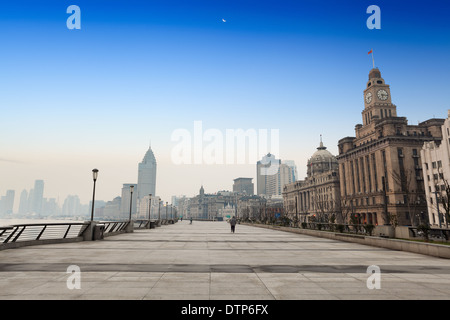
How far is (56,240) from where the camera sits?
1853 centimetres

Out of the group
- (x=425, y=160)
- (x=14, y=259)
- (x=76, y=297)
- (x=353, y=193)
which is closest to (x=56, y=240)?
(x=14, y=259)

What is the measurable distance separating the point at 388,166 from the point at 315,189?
204 ft

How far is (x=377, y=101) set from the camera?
125000 mm

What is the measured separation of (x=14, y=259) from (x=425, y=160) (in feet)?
322

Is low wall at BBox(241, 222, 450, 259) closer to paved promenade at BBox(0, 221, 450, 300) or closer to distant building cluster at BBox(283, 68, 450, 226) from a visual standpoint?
paved promenade at BBox(0, 221, 450, 300)

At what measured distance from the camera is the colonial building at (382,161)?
9412 centimetres

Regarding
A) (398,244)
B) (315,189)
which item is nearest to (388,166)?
(315,189)

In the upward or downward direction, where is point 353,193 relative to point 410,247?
upward

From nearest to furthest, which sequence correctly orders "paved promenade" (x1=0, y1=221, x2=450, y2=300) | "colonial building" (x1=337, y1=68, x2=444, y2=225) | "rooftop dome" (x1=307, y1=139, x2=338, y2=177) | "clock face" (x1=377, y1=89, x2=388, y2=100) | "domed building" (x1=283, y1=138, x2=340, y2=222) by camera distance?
"paved promenade" (x1=0, y1=221, x2=450, y2=300)
"colonial building" (x1=337, y1=68, x2=444, y2=225)
"clock face" (x1=377, y1=89, x2=388, y2=100)
"domed building" (x1=283, y1=138, x2=340, y2=222)
"rooftop dome" (x1=307, y1=139, x2=338, y2=177)

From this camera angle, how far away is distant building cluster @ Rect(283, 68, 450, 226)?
81125mm

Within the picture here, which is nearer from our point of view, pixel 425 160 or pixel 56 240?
pixel 56 240
